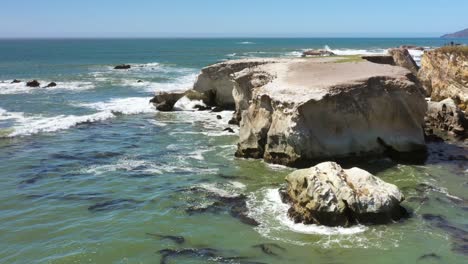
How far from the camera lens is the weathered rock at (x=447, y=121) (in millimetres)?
26422

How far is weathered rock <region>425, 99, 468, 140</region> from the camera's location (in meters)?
26.4

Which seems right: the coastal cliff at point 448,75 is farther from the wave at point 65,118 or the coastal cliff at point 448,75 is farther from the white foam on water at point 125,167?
the wave at point 65,118

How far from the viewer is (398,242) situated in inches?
542

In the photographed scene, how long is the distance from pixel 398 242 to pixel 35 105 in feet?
107

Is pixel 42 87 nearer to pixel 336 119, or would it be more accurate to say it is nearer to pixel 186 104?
pixel 186 104

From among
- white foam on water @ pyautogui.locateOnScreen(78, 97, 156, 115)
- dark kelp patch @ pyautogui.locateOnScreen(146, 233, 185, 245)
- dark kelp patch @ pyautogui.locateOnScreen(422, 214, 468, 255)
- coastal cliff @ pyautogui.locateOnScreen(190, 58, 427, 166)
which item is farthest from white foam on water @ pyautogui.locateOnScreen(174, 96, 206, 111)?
dark kelp patch @ pyautogui.locateOnScreen(422, 214, 468, 255)

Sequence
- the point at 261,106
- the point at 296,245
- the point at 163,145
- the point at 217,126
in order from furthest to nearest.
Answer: the point at 217,126 → the point at 163,145 → the point at 261,106 → the point at 296,245

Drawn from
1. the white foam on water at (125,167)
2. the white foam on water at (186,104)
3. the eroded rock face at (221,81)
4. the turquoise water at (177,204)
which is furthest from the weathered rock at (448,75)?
the white foam on water at (125,167)

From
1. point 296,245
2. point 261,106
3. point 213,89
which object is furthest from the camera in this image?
point 213,89

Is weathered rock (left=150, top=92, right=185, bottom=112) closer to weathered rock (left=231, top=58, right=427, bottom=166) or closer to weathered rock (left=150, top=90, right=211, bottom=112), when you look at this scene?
weathered rock (left=150, top=90, right=211, bottom=112)

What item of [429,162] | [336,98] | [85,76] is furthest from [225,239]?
[85,76]

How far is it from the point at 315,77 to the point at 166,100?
16.0 metres

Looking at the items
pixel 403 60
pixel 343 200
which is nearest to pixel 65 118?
pixel 343 200

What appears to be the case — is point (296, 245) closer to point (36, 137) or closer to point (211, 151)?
point (211, 151)
